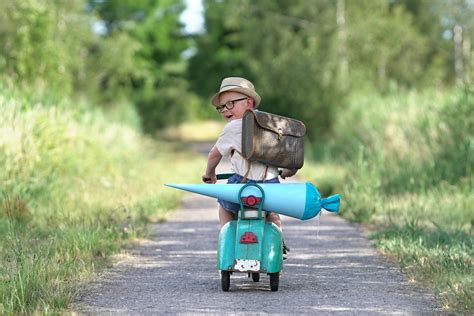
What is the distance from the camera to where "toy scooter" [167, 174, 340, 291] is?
7.41 meters

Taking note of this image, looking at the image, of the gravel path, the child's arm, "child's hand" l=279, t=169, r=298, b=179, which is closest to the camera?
the gravel path

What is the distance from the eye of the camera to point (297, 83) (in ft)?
102

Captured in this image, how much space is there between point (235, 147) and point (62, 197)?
6.29m

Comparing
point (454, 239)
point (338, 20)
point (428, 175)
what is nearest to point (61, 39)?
point (338, 20)

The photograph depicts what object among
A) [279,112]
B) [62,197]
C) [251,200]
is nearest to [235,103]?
[251,200]

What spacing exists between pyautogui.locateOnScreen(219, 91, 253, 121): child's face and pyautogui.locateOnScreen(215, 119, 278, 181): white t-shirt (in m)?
0.28

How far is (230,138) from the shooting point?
25.0 ft

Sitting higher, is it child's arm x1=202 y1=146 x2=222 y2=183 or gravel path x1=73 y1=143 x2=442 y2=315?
child's arm x1=202 y1=146 x2=222 y2=183

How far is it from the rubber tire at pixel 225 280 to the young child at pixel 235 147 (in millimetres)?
497

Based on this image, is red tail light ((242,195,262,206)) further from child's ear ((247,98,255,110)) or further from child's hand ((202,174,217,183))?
child's ear ((247,98,255,110))

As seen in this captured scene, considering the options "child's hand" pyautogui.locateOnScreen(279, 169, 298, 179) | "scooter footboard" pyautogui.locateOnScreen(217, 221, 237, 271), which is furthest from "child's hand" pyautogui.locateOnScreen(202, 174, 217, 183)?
"child's hand" pyautogui.locateOnScreen(279, 169, 298, 179)

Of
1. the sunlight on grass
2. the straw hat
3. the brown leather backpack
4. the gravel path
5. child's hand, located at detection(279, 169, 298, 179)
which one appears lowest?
the gravel path

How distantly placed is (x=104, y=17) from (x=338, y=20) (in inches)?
701

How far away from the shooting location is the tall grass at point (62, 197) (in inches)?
291
